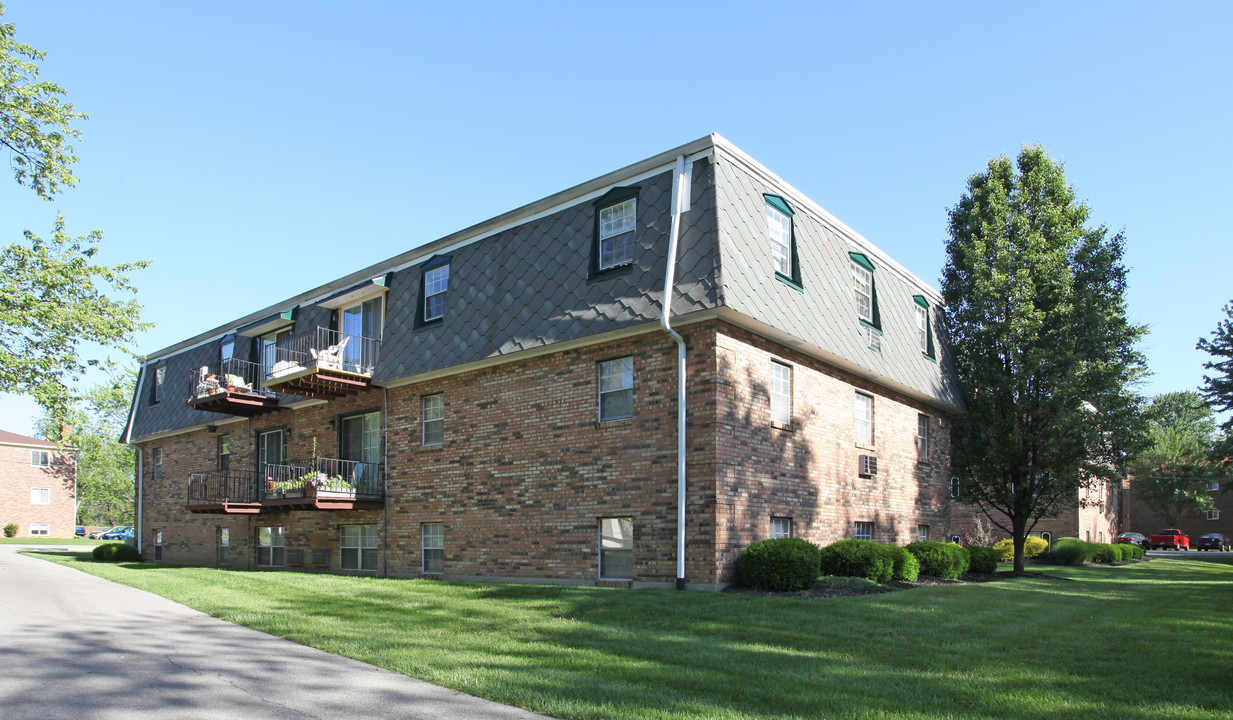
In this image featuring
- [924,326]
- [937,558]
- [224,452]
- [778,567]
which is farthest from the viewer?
[224,452]

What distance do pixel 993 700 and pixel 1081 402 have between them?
16.4 m

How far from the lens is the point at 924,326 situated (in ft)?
71.6

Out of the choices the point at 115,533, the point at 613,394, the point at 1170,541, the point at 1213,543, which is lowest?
the point at 1213,543

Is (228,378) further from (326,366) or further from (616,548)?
(616,548)

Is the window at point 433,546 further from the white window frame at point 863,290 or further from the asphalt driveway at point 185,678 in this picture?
the white window frame at point 863,290

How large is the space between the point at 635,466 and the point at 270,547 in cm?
1445

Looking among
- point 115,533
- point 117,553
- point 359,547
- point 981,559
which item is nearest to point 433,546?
point 359,547

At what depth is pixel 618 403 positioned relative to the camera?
1477cm

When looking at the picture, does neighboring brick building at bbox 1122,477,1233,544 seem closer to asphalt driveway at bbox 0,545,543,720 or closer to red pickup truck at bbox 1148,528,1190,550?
red pickup truck at bbox 1148,528,1190,550

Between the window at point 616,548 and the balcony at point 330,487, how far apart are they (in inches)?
271

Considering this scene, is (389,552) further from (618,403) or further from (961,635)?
(961,635)

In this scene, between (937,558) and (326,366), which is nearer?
(937,558)

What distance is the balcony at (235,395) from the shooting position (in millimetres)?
21906

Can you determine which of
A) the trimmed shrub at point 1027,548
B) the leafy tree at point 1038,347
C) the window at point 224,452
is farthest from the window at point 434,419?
the trimmed shrub at point 1027,548
